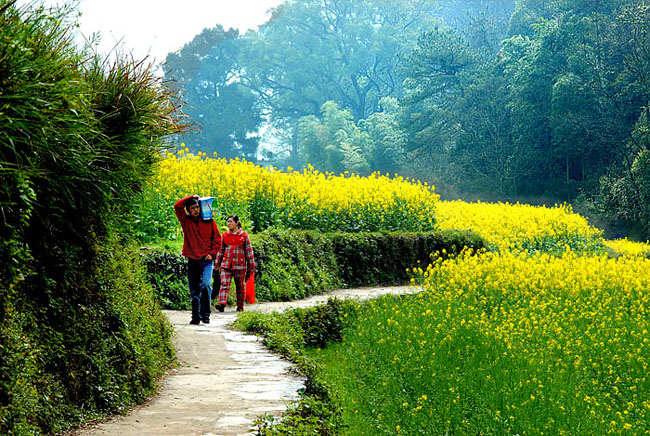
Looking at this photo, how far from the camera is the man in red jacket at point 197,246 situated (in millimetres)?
8961

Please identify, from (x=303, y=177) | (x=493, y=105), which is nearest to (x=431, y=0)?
(x=493, y=105)

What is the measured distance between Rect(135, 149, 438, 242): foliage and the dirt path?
4.24 metres

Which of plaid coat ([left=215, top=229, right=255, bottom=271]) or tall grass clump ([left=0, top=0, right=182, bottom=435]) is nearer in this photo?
tall grass clump ([left=0, top=0, right=182, bottom=435])

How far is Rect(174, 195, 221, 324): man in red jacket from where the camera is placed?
8961mm

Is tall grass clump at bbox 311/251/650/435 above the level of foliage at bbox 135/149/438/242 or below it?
below

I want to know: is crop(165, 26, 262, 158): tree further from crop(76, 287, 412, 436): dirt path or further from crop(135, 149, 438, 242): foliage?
crop(76, 287, 412, 436): dirt path

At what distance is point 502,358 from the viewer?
25.3 ft

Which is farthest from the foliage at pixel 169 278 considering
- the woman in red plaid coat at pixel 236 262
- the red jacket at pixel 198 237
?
the red jacket at pixel 198 237

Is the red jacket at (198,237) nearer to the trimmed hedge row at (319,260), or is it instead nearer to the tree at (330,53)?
the trimmed hedge row at (319,260)

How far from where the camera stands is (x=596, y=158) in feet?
123

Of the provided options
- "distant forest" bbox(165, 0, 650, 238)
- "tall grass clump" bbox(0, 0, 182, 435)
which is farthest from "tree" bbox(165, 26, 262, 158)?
"tall grass clump" bbox(0, 0, 182, 435)

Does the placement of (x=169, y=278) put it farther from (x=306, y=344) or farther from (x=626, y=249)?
(x=626, y=249)

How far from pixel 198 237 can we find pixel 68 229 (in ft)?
12.3

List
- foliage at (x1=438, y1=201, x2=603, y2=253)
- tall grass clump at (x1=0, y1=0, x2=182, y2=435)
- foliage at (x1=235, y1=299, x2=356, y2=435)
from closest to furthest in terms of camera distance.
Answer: tall grass clump at (x1=0, y1=0, x2=182, y2=435) → foliage at (x1=235, y1=299, x2=356, y2=435) → foliage at (x1=438, y1=201, x2=603, y2=253)
